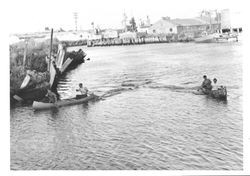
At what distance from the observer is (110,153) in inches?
233

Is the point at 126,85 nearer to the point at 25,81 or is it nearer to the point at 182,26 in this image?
the point at 182,26

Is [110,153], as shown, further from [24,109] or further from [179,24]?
[179,24]

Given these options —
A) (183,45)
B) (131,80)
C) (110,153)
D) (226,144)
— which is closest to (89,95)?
(131,80)

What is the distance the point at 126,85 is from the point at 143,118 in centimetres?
62

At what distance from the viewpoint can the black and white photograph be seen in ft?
19.2

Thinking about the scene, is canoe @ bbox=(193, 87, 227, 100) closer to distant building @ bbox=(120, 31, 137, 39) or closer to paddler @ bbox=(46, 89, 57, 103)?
distant building @ bbox=(120, 31, 137, 39)

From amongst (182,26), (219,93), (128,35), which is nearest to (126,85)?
(128,35)

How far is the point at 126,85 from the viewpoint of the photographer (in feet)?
21.5

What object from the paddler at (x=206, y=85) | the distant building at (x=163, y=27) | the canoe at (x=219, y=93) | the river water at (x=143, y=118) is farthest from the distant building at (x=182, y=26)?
the canoe at (x=219, y=93)

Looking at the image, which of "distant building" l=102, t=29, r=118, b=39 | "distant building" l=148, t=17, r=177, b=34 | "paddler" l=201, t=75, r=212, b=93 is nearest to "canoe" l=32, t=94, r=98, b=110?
"distant building" l=102, t=29, r=118, b=39

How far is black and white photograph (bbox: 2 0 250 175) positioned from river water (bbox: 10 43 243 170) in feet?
0.05

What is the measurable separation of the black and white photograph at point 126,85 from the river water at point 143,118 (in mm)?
15

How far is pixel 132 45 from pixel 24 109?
1.97m

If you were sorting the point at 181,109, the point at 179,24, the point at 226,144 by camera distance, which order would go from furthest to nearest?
the point at 179,24
the point at 181,109
the point at 226,144
